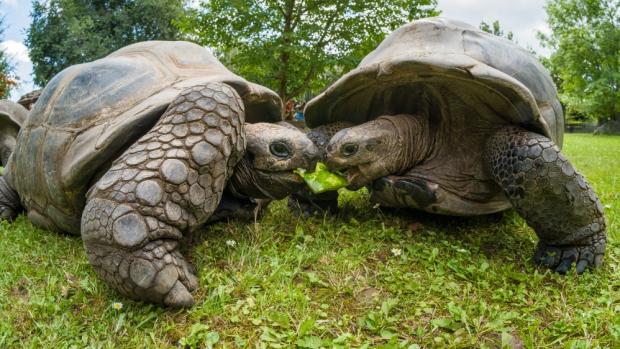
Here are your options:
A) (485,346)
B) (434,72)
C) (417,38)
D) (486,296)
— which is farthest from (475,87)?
(485,346)

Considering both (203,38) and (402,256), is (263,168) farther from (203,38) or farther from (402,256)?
(203,38)

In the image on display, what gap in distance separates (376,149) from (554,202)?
972mm

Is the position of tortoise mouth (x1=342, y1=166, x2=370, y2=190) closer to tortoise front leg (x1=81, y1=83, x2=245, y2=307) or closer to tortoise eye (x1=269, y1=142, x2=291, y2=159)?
tortoise eye (x1=269, y1=142, x2=291, y2=159)

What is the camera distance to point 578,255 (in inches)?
94.4

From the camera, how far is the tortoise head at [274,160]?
2.44 meters

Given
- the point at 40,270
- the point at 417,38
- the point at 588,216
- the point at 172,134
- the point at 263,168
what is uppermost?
the point at 417,38

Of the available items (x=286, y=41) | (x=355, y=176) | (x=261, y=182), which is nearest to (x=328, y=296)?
(x=261, y=182)

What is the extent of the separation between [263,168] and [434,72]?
1.09 m

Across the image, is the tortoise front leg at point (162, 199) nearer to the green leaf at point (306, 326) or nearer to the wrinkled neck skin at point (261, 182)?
the wrinkled neck skin at point (261, 182)

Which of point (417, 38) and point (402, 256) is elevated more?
point (417, 38)

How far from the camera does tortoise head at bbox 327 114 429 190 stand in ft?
8.84

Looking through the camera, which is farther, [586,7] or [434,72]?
[586,7]

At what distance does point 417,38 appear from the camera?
2.99 meters

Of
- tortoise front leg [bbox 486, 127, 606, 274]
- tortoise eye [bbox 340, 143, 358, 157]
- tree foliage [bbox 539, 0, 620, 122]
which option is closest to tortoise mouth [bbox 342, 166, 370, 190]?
tortoise eye [bbox 340, 143, 358, 157]
